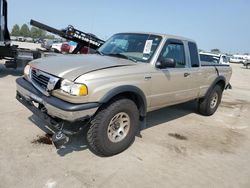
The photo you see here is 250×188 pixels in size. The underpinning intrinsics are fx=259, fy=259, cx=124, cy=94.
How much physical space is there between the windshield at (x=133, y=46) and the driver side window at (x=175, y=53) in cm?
22

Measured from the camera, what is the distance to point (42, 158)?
377 centimetres

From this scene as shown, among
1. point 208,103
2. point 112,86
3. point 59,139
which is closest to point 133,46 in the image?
point 112,86

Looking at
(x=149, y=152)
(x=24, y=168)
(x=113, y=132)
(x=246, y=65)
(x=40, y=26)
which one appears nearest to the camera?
(x=24, y=168)

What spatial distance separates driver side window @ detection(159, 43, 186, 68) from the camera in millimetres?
4861

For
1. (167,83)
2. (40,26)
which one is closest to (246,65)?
(40,26)

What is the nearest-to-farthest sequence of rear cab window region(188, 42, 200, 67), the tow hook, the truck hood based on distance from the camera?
1. the tow hook
2. the truck hood
3. rear cab window region(188, 42, 200, 67)

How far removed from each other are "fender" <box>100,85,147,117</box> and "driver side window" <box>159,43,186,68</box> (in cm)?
91

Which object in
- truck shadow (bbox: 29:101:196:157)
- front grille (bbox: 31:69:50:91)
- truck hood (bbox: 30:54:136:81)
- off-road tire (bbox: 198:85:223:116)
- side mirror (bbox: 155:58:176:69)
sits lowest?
truck shadow (bbox: 29:101:196:157)

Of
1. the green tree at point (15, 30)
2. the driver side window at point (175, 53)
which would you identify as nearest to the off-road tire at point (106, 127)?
the driver side window at point (175, 53)

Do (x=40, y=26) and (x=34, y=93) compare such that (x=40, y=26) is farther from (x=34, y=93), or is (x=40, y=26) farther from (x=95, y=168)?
(x=95, y=168)

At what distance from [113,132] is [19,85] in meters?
1.80

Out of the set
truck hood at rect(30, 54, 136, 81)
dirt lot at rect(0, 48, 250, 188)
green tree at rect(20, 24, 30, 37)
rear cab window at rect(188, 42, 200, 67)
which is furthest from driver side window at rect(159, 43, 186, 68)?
green tree at rect(20, 24, 30, 37)

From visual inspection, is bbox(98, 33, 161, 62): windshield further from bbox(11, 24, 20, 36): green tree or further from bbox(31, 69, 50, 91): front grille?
bbox(11, 24, 20, 36): green tree

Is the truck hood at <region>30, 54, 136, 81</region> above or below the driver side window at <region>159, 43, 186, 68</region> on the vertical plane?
below
